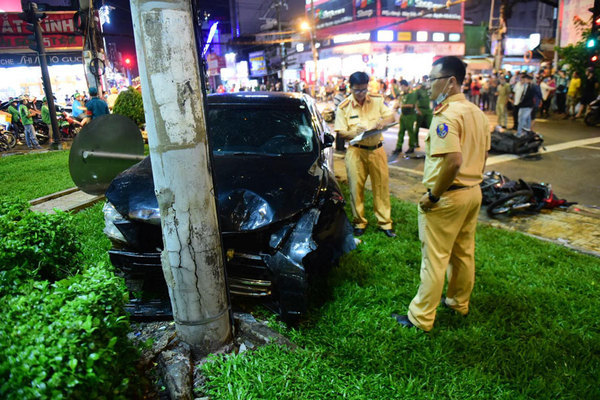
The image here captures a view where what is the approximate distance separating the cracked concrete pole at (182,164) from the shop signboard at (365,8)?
112 feet

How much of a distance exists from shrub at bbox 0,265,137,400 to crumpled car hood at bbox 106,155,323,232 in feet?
3.16

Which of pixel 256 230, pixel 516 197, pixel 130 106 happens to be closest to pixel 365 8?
pixel 130 106

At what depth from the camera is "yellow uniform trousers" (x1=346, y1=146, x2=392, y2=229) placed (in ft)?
16.4

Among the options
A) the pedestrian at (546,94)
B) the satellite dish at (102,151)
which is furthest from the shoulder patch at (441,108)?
the pedestrian at (546,94)

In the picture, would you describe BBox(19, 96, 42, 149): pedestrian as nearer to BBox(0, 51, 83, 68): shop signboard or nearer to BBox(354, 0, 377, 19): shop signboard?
BBox(0, 51, 83, 68): shop signboard

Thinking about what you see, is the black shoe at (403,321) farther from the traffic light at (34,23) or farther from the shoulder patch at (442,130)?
the traffic light at (34,23)

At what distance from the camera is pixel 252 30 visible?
53.5 metres

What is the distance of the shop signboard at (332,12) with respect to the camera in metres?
35.1

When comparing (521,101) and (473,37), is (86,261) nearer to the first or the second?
(521,101)

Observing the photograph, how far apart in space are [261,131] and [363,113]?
56.9 inches

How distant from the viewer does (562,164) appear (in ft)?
29.2

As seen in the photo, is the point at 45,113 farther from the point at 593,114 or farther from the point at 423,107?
the point at 593,114

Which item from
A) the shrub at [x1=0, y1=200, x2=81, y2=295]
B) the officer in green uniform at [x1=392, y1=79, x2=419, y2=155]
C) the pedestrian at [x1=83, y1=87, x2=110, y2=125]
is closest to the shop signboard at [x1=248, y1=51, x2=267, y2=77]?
the officer in green uniform at [x1=392, y1=79, x2=419, y2=155]

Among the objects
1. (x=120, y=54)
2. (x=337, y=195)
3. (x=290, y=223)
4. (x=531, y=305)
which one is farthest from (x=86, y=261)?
(x=120, y=54)
